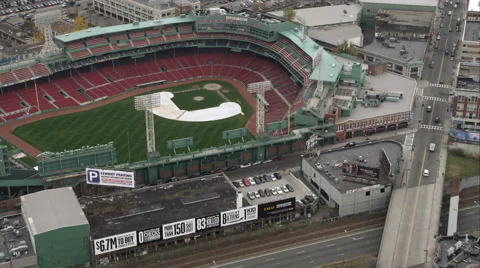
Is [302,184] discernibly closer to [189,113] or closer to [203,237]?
[203,237]

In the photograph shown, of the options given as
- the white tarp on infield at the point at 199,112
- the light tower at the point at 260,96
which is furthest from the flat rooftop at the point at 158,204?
the white tarp on infield at the point at 199,112

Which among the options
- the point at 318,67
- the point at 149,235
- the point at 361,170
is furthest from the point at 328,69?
the point at 149,235

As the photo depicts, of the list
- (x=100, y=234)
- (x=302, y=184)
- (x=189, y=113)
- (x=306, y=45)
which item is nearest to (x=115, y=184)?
(x=100, y=234)

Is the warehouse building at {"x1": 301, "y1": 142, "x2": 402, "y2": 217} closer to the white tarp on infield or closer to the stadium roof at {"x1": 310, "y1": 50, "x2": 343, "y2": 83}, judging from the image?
the stadium roof at {"x1": 310, "y1": 50, "x2": 343, "y2": 83}

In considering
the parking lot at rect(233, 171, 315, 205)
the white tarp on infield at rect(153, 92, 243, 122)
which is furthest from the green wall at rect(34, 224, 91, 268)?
the white tarp on infield at rect(153, 92, 243, 122)

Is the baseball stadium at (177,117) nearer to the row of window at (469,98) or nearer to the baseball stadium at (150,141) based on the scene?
the baseball stadium at (150,141)

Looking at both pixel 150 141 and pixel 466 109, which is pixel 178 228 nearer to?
pixel 150 141
